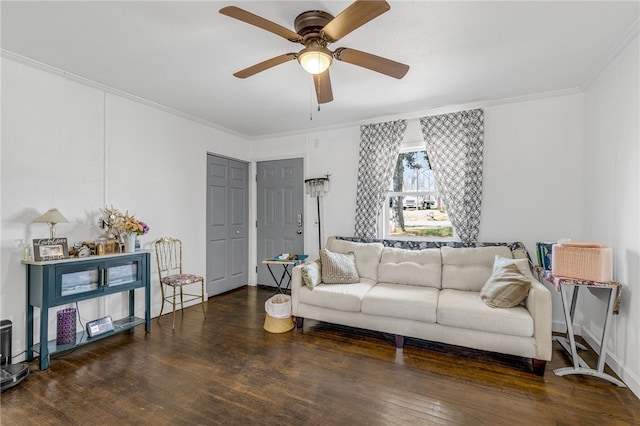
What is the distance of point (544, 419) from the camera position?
189 centimetres

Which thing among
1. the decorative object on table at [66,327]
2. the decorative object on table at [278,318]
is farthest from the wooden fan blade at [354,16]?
the decorative object on table at [66,327]

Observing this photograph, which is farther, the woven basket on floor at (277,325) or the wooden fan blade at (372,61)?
the woven basket on floor at (277,325)

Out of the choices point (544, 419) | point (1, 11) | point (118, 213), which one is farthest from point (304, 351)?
point (1, 11)

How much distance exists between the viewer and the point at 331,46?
243 centimetres

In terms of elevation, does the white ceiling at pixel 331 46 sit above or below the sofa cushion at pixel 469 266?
above

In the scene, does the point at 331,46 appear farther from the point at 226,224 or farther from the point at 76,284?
the point at 226,224

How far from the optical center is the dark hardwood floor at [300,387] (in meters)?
1.92

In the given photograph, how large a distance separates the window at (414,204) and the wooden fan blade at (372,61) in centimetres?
203

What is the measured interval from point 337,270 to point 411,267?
0.81 meters

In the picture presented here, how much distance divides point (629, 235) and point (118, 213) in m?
4.55

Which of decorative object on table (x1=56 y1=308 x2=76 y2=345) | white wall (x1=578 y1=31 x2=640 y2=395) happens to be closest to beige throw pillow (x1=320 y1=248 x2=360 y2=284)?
white wall (x1=578 y1=31 x2=640 y2=395)

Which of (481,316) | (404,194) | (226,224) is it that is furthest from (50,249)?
(404,194)

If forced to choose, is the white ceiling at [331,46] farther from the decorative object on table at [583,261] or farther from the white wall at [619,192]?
the decorative object on table at [583,261]

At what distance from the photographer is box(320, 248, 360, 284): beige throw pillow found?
3.38 metres
